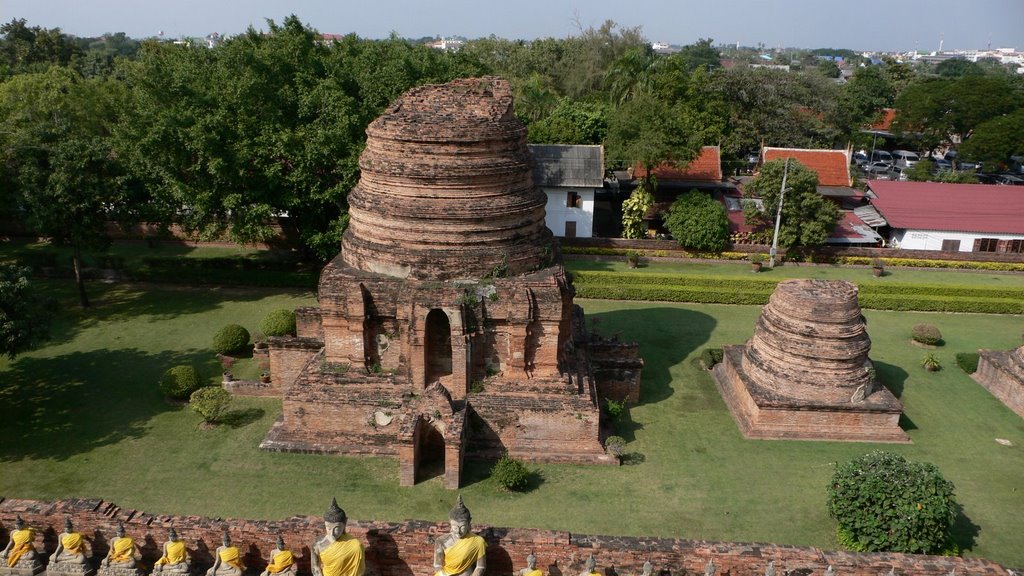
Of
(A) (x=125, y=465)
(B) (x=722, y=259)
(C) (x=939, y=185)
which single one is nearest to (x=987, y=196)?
(C) (x=939, y=185)

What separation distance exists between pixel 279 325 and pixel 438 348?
24.1ft

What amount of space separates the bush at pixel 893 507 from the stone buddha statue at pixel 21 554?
49.9ft

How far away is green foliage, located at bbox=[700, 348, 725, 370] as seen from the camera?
22703mm

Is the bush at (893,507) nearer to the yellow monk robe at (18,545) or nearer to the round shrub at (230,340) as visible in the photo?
the yellow monk robe at (18,545)

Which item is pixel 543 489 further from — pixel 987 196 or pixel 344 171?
pixel 987 196

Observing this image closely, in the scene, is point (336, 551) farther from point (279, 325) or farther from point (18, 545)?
point (279, 325)

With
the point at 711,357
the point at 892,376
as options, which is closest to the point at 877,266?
the point at 892,376

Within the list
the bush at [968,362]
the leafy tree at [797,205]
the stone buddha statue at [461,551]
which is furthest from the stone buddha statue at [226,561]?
the leafy tree at [797,205]

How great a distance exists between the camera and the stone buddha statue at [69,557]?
12.4 meters

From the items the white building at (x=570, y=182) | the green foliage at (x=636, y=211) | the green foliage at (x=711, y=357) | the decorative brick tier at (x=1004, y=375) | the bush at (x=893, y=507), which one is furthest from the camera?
the green foliage at (x=636, y=211)

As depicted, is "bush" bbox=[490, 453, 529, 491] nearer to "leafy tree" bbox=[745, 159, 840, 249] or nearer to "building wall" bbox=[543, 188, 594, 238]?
"building wall" bbox=[543, 188, 594, 238]

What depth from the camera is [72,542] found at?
40.8ft

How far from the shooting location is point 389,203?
1767cm

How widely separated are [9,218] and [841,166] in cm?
4484
